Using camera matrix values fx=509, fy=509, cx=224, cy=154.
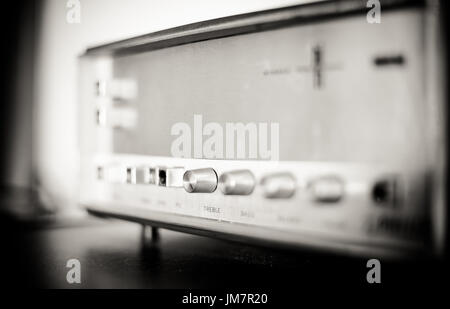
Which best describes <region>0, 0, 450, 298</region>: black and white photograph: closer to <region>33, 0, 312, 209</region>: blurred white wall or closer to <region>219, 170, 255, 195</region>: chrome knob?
<region>219, 170, 255, 195</region>: chrome knob

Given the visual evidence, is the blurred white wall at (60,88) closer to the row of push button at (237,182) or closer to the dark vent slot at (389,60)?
the row of push button at (237,182)

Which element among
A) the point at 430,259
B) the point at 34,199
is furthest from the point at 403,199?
the point at 34,199

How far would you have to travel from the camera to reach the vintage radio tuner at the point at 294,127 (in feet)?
1.21

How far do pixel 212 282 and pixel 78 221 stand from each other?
0.49m

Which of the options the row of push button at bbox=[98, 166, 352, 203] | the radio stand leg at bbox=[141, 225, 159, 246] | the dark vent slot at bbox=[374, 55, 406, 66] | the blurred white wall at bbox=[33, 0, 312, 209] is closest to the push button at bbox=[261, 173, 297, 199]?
the row of push button at bbox=[98, 166, 352, 203]

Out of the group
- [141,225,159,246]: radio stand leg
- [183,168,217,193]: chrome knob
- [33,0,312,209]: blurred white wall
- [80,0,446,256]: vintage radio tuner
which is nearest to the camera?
[80,0,446,256]: vintage radio tuner

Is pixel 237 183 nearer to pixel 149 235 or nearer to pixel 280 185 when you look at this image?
pixel 280 185

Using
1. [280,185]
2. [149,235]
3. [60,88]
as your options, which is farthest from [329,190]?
[60,88]

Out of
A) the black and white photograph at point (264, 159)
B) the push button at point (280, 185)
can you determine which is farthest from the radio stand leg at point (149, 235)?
the push button at point (280, 185)

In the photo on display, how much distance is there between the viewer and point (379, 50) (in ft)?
1.26

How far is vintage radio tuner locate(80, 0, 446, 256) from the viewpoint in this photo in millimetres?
367

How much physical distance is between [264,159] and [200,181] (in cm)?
7

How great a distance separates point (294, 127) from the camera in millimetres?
430
